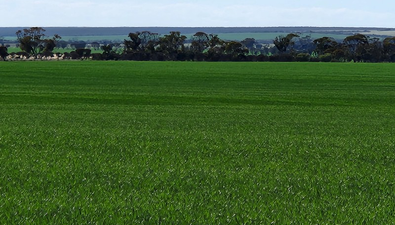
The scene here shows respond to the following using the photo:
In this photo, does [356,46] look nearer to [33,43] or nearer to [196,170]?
[33,43]

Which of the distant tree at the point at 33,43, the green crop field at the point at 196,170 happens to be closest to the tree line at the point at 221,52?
the distant tree at the point at 33,43

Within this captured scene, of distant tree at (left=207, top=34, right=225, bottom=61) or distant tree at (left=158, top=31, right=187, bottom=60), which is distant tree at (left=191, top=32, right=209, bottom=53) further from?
distant tree at (left=158, top=31, right=187, bottom=60)

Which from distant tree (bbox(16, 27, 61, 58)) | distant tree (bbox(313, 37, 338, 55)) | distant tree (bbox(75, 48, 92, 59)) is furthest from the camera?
distant tree (bbox(16, 27, 61, 58))

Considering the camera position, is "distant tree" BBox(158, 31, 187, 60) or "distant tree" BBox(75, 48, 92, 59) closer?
"distant tree" BBox(75, 48, 92, 59)

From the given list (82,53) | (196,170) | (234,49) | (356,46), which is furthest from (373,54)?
(196,170)

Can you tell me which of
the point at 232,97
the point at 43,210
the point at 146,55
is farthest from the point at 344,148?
the point at 146,55

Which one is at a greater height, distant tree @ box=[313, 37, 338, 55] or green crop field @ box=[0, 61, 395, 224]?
green crop field @ box=[0, 61, 395, 224]

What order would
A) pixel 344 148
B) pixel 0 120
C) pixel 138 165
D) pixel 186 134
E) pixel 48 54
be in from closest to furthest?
pixel 138 165 < pixel 344 148 < pixel 186 134 < pixel 0 120 < pixel 48 54

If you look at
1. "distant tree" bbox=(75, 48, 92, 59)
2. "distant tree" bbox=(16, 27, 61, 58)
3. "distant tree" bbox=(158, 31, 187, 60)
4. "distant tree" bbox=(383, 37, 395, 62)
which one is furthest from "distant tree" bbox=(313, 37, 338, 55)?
"distant tree" bbox=(16, 27, 61, 58)

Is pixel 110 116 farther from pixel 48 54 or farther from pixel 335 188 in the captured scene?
pixel 48 54

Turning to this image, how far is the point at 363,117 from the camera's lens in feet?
96.7

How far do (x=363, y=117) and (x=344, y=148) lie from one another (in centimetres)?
1378

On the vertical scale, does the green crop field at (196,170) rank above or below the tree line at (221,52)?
above

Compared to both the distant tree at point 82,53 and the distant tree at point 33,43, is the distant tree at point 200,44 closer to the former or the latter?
the distant tree at point 82,53
